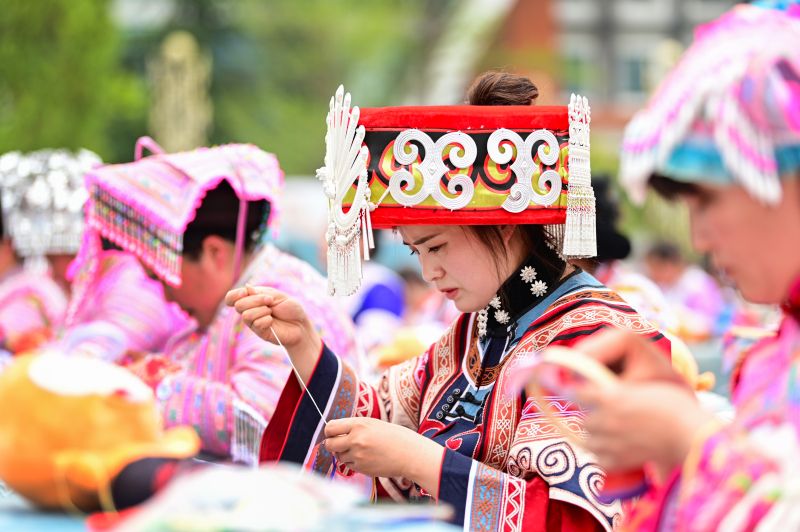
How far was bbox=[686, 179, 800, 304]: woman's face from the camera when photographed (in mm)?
1354

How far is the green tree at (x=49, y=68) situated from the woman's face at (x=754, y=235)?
749cm

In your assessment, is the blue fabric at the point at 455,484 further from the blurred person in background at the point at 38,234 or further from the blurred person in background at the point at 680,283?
the blurred person in background at the point at 680,283

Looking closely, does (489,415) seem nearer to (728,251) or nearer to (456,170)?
(456,170)

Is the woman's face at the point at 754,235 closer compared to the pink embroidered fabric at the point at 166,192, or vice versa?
the woman's face at the point at 754,235

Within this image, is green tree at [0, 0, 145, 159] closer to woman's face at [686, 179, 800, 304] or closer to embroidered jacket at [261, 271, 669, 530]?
embroidered jacket at [261, 271, 669, 530]

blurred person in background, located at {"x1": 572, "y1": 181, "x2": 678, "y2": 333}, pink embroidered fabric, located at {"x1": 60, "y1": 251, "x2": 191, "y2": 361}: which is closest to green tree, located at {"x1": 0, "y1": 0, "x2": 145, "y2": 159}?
pink embroidered fabric, located at {"x1": 60, "y1": 251, "x2": 191, "y2": 361}

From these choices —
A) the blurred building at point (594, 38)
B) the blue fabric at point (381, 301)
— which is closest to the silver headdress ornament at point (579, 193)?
the blue fabric at point (381, 301)

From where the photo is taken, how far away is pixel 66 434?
4.73ft

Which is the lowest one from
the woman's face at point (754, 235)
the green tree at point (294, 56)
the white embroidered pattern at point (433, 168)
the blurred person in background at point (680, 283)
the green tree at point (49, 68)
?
the blurred person in background at point (680, 283)

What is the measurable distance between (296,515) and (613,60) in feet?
92.8

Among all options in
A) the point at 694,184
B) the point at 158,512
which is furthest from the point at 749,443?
the point at 158,512

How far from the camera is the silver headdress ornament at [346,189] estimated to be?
2.27 meters

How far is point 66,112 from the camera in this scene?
8703mm

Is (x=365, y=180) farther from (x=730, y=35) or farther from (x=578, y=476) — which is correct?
(x=730, y=35)
